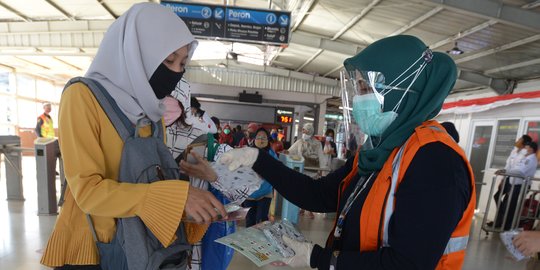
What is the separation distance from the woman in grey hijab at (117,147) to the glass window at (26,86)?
14.5 meters

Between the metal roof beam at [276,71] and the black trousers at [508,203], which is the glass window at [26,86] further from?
the black trousers at [508,203]

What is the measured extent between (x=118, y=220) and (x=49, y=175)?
4.11 m

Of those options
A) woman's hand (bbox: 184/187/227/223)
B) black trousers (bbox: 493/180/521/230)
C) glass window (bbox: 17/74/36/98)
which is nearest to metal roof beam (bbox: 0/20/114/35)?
glass window (bbox: 17/74/36/98)

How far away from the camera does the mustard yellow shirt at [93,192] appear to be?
0.72 metres

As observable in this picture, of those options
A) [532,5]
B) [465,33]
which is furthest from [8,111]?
[532,5]

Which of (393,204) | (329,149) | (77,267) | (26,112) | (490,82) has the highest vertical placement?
(490,82)

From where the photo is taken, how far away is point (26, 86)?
1216 centimetres

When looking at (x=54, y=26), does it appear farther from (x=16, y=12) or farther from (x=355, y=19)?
(x=355, y=19)

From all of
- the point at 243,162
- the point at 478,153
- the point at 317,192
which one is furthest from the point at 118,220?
the point at 478,153

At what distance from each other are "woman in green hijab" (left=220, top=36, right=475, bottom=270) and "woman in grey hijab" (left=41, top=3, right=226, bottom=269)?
0.44 metres

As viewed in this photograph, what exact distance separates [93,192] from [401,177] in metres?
0.84

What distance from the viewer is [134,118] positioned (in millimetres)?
835

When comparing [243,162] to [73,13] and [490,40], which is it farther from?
[73,13]

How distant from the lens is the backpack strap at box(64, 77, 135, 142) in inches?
30.3
